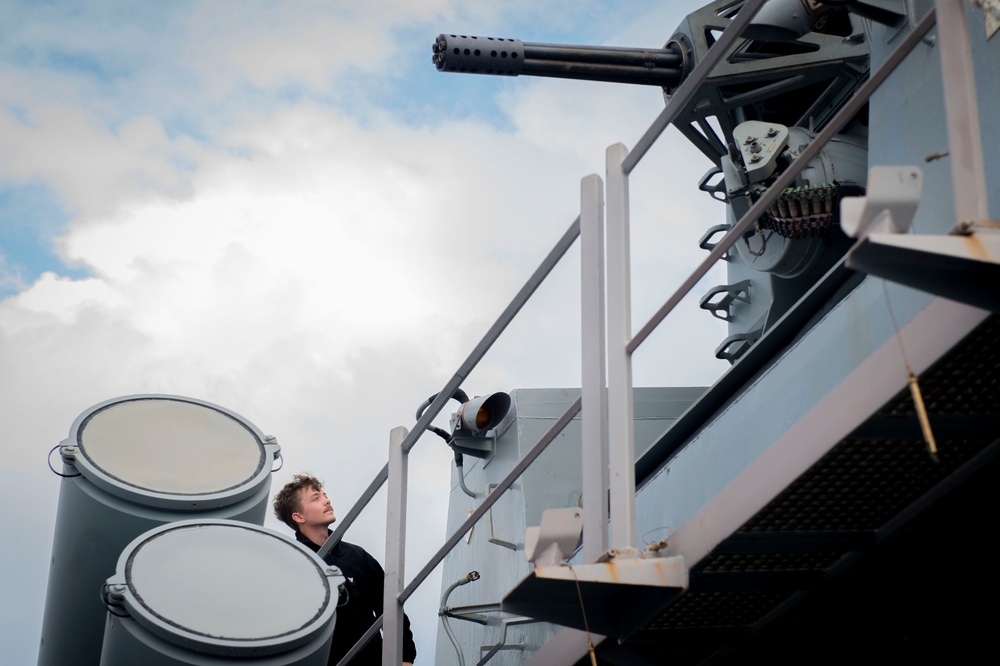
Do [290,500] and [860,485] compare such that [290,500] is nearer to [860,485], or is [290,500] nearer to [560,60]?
[560,60]

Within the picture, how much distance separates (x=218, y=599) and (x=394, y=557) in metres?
0.61

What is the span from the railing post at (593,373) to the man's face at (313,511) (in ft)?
6.66

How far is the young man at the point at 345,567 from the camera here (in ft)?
14.0

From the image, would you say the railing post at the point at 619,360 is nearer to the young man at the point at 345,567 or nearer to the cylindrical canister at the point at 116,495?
the cylindrical canister at the point at 116,495

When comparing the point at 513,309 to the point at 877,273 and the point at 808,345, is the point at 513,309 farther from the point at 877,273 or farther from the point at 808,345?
the point at 877,273

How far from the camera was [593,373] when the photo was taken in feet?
9.14

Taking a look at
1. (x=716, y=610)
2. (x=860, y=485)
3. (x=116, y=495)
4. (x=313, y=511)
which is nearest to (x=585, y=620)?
(x=716, y=610)

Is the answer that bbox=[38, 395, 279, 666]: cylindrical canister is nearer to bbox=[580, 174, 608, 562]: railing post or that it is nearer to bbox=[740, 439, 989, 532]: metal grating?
bbox=[580, 174, 608, 562]: railing post

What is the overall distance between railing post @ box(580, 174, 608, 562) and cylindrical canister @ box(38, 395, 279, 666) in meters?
1.45

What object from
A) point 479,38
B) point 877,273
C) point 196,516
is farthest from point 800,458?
point 479,38

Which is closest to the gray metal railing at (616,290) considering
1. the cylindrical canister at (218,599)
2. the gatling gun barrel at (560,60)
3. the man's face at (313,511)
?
the cylindrical canister at (218,599)

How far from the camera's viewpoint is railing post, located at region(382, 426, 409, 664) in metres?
3.73

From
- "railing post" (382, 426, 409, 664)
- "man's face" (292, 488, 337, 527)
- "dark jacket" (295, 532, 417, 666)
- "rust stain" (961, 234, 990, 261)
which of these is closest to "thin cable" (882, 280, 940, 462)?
"rust stain" (961, 234, 990, 261)

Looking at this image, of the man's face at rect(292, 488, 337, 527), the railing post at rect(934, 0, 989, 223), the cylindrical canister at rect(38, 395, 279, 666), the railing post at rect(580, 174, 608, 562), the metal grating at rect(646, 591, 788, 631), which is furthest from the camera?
the man's face at rect(292, 488, 337, 527)
